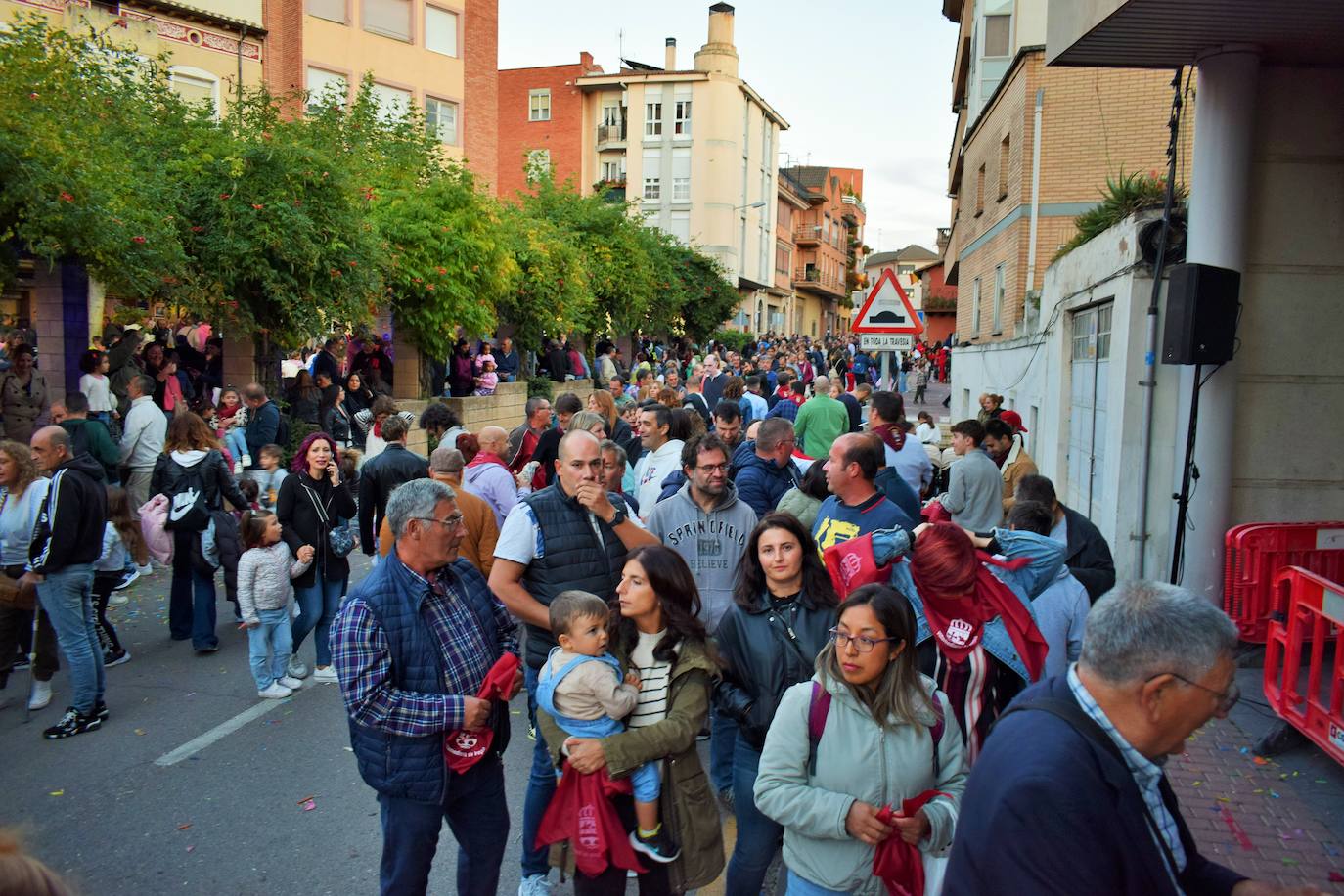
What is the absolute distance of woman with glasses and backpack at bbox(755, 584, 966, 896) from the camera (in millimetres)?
3033

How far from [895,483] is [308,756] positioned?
381 cm

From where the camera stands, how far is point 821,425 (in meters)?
10.2

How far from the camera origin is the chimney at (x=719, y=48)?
187 feet

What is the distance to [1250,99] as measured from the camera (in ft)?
23.9

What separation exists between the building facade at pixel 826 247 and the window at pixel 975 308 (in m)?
57.6

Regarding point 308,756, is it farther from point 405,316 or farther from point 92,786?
point 405,316

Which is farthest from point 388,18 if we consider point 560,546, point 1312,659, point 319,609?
point 1312,659

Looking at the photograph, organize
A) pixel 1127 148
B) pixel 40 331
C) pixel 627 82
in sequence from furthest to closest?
pixel 627 82 → pixel 1127 148 → pixel 40 331

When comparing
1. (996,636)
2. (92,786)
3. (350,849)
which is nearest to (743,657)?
(996,636)

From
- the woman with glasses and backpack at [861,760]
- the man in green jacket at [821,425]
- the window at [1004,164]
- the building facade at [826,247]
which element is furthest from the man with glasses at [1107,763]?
the building facade at [826,247]

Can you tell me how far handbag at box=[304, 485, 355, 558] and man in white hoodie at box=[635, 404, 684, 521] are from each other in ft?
6.83

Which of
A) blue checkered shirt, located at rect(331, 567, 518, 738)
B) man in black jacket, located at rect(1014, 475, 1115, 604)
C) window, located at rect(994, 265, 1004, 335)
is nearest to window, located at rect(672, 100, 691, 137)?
window, located at rect(994, 265, 1004, 335)

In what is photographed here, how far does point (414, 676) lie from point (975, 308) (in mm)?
18702

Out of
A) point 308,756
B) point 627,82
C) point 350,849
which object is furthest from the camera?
Answer: point 627,82
